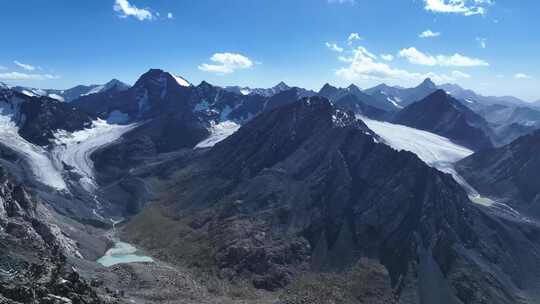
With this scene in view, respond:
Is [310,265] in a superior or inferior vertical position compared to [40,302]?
inferior

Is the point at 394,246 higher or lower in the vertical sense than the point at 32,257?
lower

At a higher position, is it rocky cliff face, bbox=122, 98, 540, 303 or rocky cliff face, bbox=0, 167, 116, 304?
rocky cliff face, bbox=0, 167, 116, 304

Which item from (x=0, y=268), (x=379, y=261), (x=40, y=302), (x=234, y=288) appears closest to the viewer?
(x=40, y=302)

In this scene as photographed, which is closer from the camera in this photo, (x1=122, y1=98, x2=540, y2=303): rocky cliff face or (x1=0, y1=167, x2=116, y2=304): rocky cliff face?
(x1=0, y1=167, x2=116, y2=304): rocky cliff face

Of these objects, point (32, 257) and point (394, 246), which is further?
point (394, 246)

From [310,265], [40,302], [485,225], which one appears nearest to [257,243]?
[310,265]

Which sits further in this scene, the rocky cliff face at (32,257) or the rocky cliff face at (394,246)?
the rocky cliff face at (394,246)

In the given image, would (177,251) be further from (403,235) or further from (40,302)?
(40,302)

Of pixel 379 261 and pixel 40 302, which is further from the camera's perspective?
pixel 379 261

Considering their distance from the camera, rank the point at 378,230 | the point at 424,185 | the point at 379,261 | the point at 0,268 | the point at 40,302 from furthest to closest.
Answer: the point at 424,185 < the point at 378,230 < the point at 379,261 < the point at 0,268 < the point at 40,302

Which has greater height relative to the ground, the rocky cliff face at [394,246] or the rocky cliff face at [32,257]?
the rocky cliff face at [32,257]
